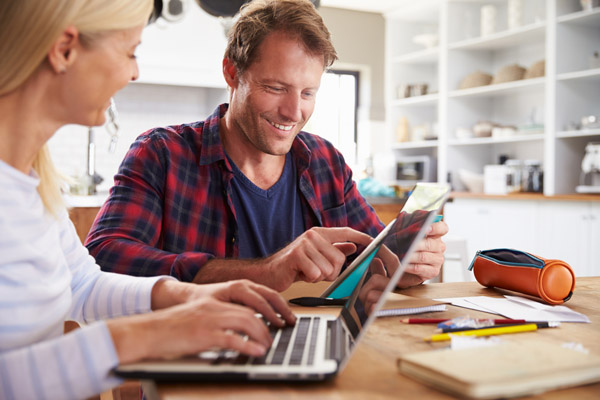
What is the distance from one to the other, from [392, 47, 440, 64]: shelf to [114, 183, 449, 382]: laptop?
5.18m

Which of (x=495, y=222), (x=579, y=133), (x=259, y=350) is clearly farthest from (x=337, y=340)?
(x=495, y=222)

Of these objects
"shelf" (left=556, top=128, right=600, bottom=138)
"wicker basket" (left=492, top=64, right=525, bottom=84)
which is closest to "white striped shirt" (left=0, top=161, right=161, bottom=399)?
"shelf" (left=556, top=128, right=600, bottom=138)

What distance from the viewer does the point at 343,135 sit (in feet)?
22.7

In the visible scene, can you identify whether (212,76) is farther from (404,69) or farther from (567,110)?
(567,110)

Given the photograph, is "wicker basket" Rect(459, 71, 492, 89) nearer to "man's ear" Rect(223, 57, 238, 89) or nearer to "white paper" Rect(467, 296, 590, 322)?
"man's ear" Rect(223, 57, 238, 89)

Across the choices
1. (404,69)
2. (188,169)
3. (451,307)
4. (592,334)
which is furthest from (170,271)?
(404,69)

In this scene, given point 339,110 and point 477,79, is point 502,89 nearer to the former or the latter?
point 477,79

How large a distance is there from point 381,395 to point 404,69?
Answer: 6.11 metres

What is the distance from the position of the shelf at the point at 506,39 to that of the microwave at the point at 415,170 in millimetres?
1106

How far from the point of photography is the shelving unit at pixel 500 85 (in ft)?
15.1

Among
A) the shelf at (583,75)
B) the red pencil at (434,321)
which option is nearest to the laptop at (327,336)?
the red pencil at (434,321)

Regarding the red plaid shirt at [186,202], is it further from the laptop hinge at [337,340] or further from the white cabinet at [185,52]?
the white cabinet at [185,52]

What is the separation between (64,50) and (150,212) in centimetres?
75

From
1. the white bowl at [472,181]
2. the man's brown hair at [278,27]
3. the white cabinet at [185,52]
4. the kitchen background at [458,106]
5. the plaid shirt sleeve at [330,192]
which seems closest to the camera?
the man's brown hair at [278,27]
